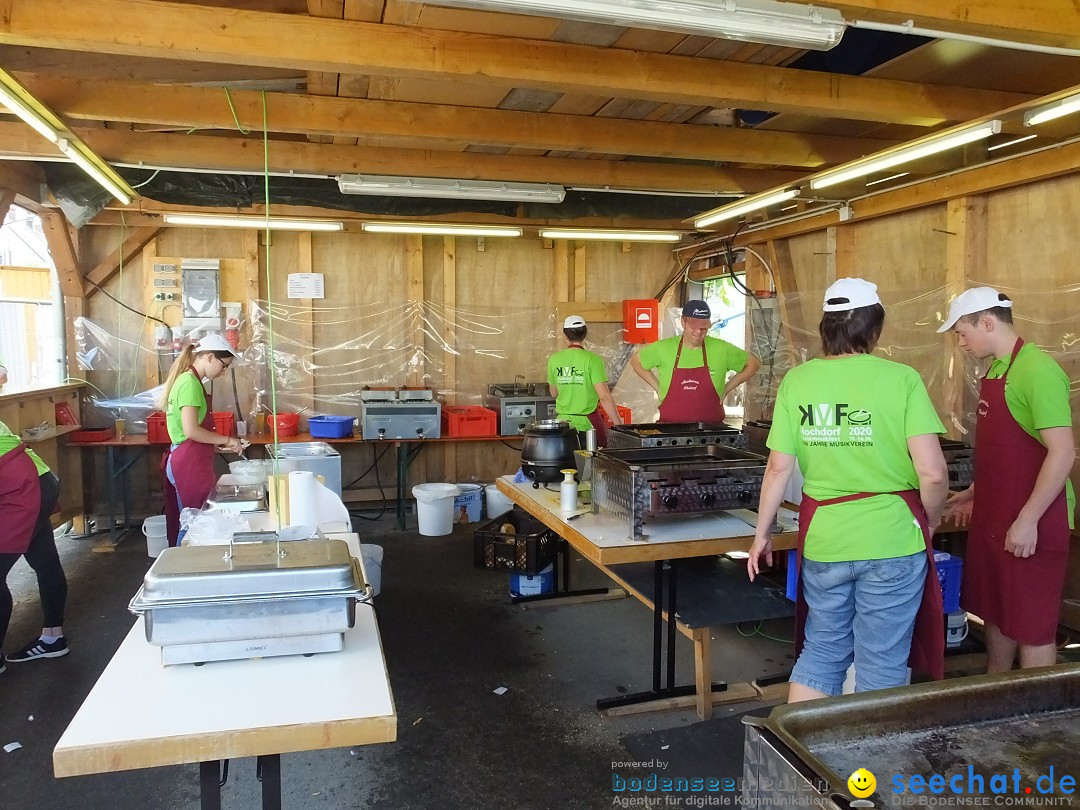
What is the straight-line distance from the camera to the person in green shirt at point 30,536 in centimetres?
350

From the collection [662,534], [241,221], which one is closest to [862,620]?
[662,534]

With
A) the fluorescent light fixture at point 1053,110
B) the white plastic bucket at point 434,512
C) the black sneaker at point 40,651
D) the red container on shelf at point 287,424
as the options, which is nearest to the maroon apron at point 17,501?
the black sneaker at point 40,651

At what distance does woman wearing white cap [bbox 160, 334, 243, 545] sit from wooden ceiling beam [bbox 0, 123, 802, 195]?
4.54ft

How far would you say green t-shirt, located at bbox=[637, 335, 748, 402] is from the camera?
470 centimetres

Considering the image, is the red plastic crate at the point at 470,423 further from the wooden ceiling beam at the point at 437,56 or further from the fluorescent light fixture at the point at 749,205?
the wooden ceiling beam at the point at 437,56

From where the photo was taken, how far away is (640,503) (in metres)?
2.85

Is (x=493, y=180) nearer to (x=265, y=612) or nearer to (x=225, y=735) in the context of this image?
(x=265, y=612)

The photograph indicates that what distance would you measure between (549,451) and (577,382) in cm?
170

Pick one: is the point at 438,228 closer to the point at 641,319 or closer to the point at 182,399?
the point at 641,319

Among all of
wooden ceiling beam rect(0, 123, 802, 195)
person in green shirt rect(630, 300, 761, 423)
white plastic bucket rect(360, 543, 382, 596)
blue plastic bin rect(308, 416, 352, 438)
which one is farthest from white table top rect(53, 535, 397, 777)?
blue plastic bin rect(308, 416, 352, 438)

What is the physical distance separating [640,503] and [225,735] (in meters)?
1.73

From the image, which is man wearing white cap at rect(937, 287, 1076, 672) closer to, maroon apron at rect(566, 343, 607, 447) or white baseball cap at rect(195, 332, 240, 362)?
maroon apron at rect(566, 343, 607, 447)

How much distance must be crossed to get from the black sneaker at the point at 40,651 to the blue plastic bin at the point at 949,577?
14.9 feet

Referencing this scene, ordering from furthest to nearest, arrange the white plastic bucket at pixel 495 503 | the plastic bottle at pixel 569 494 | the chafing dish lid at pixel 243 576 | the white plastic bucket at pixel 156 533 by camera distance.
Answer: the white plastic bucket at pixel 495 503 < the white plastic bucket at pixel 156 533 < the plastic bottle at pixel 569 494 < the chafing dish lid at pixel 243 576
